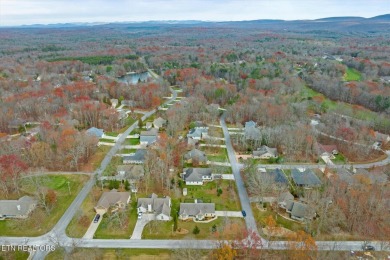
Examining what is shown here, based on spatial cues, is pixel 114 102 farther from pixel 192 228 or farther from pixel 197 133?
pixel 192 228

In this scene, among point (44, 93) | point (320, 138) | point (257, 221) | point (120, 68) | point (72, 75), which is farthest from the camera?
point (120, 68)

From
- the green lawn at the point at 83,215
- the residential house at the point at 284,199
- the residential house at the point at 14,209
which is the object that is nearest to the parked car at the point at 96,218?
the green lawn at the point at 83,215

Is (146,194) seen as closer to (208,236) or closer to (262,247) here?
(208,236)

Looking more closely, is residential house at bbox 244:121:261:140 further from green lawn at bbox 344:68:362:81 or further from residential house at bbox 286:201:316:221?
green lawn at bbox 344:68:362:81

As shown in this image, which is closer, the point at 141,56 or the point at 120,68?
the point at 120,68

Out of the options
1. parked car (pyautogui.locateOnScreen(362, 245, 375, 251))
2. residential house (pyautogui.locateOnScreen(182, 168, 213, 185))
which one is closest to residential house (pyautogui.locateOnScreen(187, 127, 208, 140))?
residential house (pyautogui.locateOnScreen(182, 168, 213, 185))

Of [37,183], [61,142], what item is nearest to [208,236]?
[37,183]

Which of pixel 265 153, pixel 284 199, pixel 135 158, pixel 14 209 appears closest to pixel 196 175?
pixel 135 158
